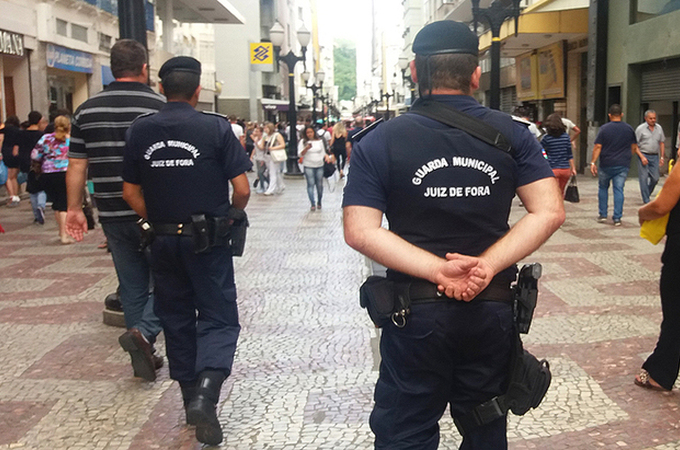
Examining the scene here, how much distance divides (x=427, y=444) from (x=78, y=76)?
2494cm

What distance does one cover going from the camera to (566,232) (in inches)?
477

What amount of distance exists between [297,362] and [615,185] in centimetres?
856

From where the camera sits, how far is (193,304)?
446cm

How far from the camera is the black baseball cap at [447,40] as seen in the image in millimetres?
2820

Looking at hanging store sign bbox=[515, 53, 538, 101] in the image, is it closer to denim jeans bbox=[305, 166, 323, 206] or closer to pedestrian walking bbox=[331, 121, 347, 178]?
pedestrian walking bbox=[331, 121, 347, 178]

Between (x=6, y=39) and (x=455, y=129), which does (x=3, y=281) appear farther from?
(x=6, y=39)

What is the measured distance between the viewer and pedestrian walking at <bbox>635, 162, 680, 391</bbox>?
4750mm

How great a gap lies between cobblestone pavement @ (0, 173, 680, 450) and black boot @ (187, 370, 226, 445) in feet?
0.62

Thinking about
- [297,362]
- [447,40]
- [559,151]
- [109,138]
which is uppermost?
[447,40]

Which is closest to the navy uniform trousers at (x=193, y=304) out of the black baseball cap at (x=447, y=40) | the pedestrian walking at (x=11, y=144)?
the black baseball cap at (x=447, y=40)

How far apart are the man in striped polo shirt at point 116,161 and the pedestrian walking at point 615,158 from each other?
915 cm

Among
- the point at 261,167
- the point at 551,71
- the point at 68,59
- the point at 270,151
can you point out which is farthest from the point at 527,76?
the point at 68,59

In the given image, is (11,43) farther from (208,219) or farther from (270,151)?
(208,219)

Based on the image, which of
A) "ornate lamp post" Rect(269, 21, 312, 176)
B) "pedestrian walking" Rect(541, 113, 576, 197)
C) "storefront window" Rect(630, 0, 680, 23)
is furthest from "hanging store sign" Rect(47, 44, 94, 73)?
"storefront window" Rect(630, 0, 680, 23)
